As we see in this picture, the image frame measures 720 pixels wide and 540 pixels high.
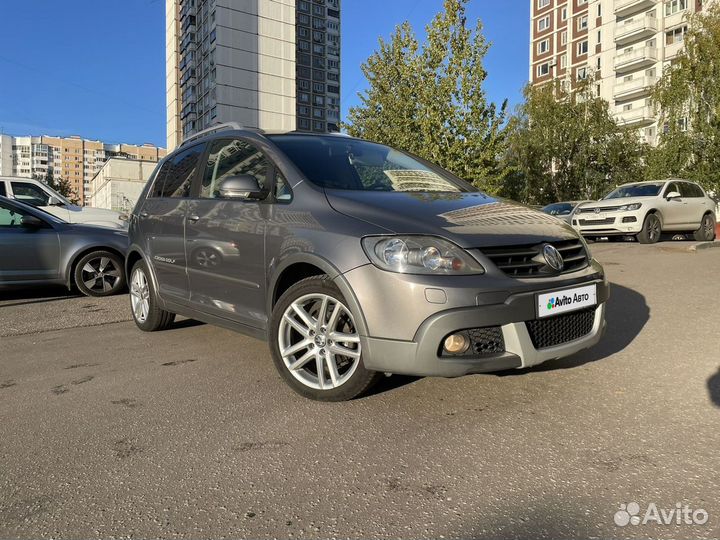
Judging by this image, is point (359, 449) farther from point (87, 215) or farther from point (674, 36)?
point (674, 36)

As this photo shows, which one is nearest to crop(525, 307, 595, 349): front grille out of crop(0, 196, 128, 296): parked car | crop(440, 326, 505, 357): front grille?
crop(440, 326, 505, 357): front grille

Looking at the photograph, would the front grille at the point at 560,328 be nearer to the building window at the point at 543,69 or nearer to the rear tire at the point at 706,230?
the rear tire at the point at 706,230

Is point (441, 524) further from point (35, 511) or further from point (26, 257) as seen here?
point (26, 257)

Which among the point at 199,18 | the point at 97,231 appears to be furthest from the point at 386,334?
the point at 199,18

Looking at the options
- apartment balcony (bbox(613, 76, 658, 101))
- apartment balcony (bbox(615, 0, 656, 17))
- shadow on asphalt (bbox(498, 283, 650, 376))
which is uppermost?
apartment balcony (bbox(615, 0, 656, 17))

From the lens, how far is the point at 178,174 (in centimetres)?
488

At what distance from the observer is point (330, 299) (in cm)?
309

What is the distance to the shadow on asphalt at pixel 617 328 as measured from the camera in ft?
12.3

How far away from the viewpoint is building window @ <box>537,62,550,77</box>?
6166cm

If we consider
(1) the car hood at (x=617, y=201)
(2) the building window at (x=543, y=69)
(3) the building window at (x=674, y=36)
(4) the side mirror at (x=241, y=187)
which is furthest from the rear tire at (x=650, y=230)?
(2) the building window at (x=543, y=69)

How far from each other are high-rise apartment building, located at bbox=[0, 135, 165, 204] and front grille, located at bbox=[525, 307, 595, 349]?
13850 centimetres

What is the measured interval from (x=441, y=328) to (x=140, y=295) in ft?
11.6

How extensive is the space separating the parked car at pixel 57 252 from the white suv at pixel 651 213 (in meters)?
10.6

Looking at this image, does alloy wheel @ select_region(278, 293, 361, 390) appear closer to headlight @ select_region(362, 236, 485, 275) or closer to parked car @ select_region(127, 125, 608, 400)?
parked car @ select_region(127, 125, 608, 400)
